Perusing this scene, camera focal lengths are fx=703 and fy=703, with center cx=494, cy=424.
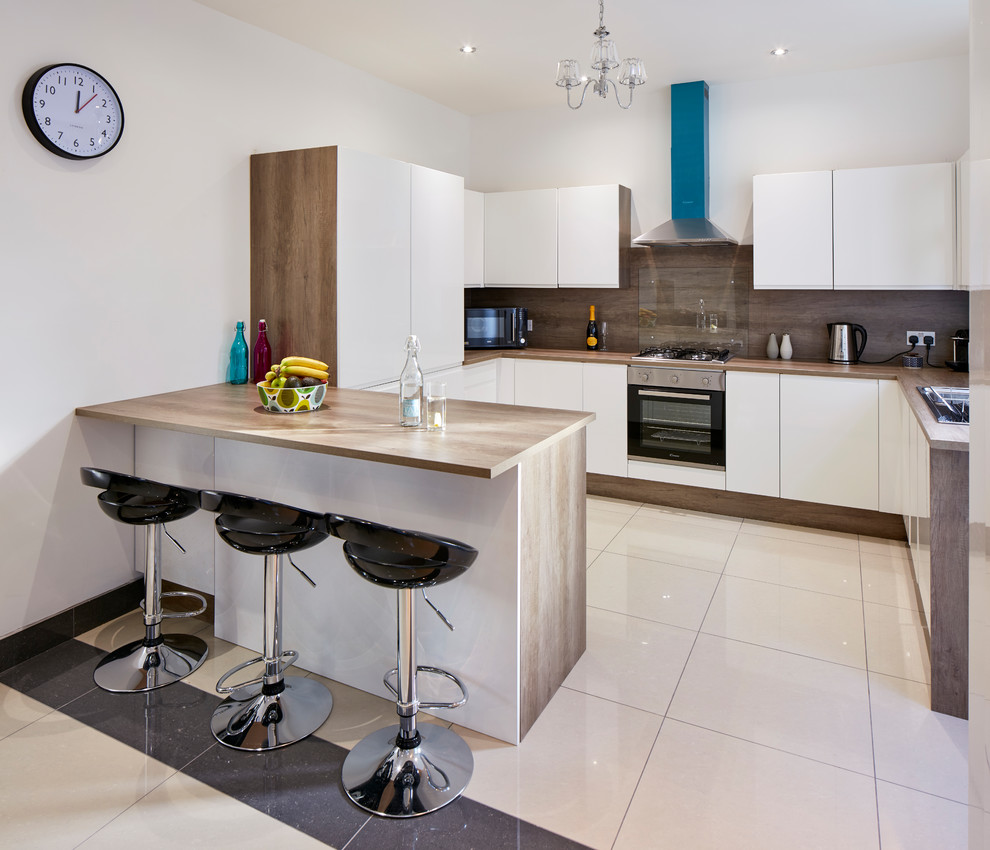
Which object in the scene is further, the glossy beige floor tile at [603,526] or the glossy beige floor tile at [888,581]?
the glossy beige floor tile at [603,526]

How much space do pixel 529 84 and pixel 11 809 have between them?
436 centimetres

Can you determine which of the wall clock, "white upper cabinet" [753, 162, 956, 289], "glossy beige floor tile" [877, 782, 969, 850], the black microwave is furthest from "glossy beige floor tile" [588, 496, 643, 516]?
the wall clock

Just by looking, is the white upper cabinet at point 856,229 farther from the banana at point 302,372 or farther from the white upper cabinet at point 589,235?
the banana at point 302,372

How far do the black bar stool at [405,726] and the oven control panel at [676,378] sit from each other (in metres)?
2.69

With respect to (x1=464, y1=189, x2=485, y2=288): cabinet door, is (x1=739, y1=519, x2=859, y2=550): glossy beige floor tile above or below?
below

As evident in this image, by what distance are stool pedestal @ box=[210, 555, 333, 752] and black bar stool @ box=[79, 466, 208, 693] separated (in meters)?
0.33

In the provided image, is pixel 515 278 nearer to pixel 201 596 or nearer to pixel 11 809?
pixel 201 596

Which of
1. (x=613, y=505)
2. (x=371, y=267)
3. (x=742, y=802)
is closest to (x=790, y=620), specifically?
(x=742, y=802)

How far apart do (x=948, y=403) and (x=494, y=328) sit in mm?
2792

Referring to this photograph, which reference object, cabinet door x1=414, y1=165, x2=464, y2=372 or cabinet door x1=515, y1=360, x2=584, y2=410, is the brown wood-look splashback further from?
cabinet door x1=414, y1=165, x2=464, y2=372

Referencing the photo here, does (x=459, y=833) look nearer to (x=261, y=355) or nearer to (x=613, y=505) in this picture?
(x=261, y=355)

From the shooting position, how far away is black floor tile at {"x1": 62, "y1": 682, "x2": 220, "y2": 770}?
211 centimetres

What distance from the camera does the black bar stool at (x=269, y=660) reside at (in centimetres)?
203

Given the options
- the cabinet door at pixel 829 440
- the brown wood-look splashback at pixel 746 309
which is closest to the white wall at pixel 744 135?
the brown wood-look splashback at pixel 746 309
